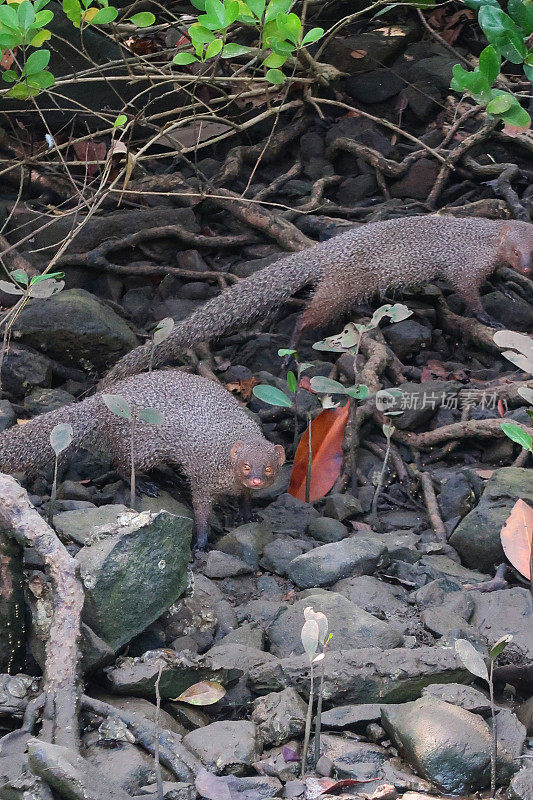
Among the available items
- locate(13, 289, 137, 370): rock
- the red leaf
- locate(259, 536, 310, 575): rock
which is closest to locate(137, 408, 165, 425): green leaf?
locate(259, 536, 310, 575): rock

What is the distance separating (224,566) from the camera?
11.6 feet

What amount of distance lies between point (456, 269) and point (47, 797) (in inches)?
174

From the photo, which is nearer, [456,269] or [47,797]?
[47,797]

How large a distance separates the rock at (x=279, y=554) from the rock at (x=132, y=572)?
2.22ft

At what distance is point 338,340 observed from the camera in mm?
4383

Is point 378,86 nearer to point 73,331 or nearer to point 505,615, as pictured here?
point 73,331

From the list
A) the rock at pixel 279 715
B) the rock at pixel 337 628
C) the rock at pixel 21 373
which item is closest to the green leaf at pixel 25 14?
the rock at pixel 21 373

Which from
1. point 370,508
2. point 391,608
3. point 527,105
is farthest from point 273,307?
point 527,105

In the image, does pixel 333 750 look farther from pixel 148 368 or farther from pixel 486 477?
pixel 148 368

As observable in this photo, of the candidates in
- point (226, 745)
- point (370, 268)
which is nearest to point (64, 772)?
point (226, 745)

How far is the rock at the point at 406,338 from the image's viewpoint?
5359 millimetres

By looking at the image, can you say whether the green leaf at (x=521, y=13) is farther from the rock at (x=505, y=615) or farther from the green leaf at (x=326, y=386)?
the rock at (x=505, y=615)

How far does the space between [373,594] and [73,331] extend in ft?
7.74

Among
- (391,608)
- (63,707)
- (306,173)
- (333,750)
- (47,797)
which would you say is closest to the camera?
(47,797)
